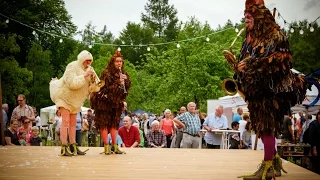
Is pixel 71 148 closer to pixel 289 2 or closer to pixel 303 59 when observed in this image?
pixel 289 2

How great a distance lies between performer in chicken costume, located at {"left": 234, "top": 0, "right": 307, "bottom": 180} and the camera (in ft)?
14.6

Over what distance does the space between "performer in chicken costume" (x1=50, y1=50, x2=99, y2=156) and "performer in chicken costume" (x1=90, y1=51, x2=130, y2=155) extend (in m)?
0.23

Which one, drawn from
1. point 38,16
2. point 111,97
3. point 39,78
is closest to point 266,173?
point 111,97

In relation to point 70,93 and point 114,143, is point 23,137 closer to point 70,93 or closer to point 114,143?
point 114,143

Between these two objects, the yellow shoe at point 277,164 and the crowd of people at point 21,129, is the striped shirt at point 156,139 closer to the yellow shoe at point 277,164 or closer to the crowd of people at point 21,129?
the crowd of people at point 21,129

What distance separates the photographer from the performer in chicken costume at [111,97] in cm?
741

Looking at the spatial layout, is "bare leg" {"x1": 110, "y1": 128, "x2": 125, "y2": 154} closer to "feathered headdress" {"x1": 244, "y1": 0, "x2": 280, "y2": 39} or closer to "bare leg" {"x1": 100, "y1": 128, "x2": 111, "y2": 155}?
"bare leg" {"x1": 100, "y1": 128, "x2": 111, "y2": 155}

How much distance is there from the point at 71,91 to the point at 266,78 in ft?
11.3

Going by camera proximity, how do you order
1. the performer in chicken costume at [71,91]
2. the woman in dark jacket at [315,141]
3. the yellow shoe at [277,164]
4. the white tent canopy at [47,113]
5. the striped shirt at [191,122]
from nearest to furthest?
the yellow shoe at [277,164]
the performer in chicken costume at [71,91]
the woman in dark jacket at [315,141]
the striped shirt at [191,122]
the white tent canopy at [47,113]

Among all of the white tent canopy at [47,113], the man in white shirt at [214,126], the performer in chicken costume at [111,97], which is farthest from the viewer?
the white tent canopy at [47,113]

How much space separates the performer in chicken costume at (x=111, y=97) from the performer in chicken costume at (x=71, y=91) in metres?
0.23

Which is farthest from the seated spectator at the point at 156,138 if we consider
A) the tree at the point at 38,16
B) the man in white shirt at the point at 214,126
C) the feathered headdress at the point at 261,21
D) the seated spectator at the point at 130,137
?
the tree at the point at 38,16

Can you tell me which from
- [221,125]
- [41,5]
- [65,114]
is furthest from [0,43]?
[65,114]

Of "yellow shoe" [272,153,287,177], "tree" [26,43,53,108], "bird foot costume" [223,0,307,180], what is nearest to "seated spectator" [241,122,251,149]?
"yellow shoe" [272,153,287,177]
